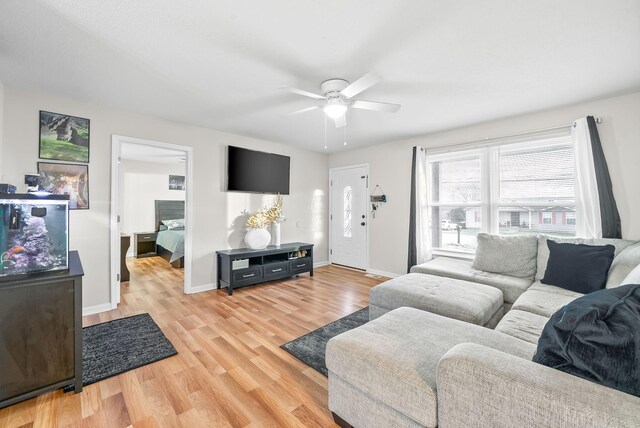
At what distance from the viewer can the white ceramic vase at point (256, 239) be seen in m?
4.20

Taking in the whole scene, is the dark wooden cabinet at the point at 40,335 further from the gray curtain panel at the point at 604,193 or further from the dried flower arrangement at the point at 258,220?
the gray curtain panel at the point at 604,193

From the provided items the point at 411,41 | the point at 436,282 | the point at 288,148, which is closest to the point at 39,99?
the point at 288,148

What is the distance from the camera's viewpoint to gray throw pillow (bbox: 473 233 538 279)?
2.91 m

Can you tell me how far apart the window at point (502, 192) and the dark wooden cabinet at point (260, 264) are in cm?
222

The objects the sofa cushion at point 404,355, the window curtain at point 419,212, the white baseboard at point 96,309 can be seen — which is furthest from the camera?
the window curtain at point 419,212

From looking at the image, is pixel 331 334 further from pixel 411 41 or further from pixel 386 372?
pixel 411 41

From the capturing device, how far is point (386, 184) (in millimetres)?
4734

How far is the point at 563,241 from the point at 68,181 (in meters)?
5.22

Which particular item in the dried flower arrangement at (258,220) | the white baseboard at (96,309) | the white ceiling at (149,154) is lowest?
the white baseboard at (96,309)

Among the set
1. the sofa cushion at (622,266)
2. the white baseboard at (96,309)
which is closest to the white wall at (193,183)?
the white baseboard at (96,309)

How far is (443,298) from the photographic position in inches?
88.4

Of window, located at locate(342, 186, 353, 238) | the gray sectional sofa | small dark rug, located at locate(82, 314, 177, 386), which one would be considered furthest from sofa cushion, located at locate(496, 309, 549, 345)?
window, located at locate(342, 186, 353, 238)

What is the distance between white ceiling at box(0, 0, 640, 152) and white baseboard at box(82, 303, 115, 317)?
2.30m

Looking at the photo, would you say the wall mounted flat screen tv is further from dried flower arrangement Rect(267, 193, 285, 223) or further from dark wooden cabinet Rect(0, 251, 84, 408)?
dark wooden cabinet Rect(0, 251, 84, 408)
